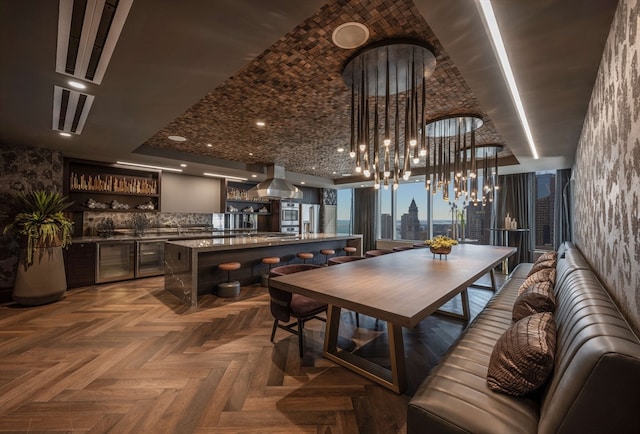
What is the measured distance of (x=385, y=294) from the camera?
1900mm

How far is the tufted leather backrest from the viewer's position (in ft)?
2.78

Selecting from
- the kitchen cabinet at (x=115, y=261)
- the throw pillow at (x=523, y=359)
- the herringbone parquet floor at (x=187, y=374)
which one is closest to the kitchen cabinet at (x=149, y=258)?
the kitchen cabinet at (x=115, y=261)

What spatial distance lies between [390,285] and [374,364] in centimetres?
72

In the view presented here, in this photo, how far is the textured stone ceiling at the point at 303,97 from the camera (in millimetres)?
1922

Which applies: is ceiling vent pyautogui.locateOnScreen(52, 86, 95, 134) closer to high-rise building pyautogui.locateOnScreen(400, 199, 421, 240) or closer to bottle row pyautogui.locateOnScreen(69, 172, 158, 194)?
bottle row pyautogui.locateOnScreen(69, 172, 158, 194)

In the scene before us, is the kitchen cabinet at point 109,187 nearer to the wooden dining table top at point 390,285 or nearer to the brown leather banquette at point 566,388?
the wooden dining table top at point 390,285

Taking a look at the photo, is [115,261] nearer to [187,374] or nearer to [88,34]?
A: [187,374]

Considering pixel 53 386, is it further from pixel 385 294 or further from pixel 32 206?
pixel 32 206

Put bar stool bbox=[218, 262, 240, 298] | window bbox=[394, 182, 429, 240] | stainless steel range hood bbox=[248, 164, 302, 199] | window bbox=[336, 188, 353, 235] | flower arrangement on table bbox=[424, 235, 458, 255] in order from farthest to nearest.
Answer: window bbox=[336, 188, 353, 235] < window bbox=[394, 182, 429, 240] < stainless steel range hood bbox=[248, 164, 302, 199] < bar stool bbox=[218, 262, 240, 298] < flower arrangement on table bbox=[424, 235, 458, 255]

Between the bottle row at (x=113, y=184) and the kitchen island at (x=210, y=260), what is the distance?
2.17 m

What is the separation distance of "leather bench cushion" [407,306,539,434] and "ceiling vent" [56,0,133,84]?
250cm

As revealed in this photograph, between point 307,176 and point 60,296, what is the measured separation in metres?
5.85

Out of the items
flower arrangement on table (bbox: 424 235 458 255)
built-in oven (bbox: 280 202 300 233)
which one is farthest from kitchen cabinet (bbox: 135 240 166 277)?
flower arrangement on table (bbox: 424 235 458 255)

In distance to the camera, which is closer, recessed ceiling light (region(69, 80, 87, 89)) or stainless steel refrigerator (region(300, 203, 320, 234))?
recessed ceiling light (region(69, 80, 87, 89))
